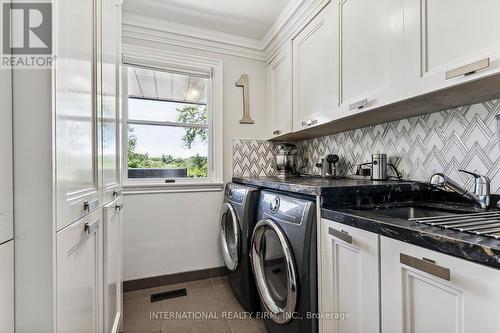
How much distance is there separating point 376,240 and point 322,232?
10.4 inches

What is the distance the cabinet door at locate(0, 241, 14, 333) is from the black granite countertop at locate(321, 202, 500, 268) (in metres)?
1.02

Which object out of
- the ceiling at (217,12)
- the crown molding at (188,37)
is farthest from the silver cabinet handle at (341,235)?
the crown molding at (188,37)

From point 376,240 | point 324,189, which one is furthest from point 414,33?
point 376,240

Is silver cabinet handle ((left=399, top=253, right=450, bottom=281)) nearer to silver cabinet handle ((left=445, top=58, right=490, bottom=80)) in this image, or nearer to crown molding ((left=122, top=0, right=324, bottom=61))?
silver cabinet handle ((left=445, top=58, right=490, bottom=80))

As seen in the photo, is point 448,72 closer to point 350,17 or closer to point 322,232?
point 350,17

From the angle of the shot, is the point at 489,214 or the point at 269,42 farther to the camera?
the point at 269,42

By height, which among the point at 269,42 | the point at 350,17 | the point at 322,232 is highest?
the point at 269,42

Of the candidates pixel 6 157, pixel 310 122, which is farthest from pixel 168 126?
pixel 6 157

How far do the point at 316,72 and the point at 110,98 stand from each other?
1.35 metres

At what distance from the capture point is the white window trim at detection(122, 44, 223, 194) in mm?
2031

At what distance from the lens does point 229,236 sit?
207 centimetres

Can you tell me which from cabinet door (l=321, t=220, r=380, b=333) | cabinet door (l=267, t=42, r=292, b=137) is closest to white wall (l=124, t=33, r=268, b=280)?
cabinet door (l=267, t=42, r=292, b=137)

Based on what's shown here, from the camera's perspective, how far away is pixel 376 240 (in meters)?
0.81

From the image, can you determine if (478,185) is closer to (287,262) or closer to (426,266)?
(426,266)
